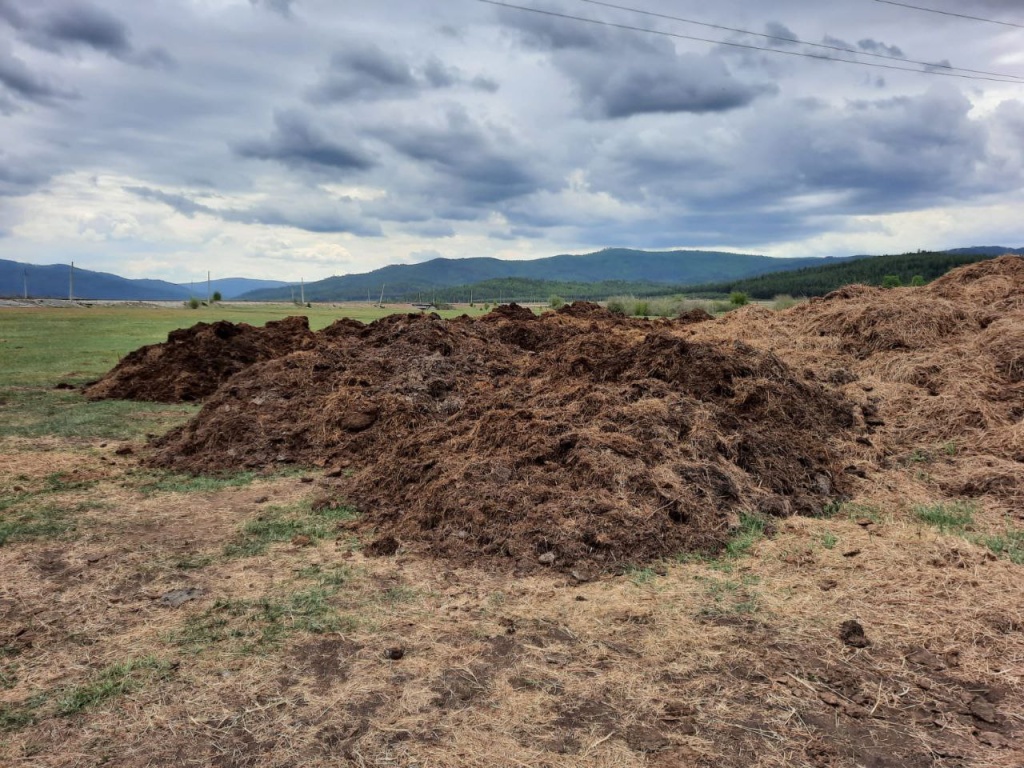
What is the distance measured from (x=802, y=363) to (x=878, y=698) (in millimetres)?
8407

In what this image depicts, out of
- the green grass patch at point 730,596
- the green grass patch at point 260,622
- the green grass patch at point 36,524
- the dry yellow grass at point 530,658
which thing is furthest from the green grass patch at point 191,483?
the green grass patch at point 730,596

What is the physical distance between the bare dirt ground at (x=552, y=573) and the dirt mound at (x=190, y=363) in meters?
4.75

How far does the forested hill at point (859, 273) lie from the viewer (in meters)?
90.3

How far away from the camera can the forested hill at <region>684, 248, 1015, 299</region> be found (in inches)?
3554

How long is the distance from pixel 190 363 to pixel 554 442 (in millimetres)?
11940

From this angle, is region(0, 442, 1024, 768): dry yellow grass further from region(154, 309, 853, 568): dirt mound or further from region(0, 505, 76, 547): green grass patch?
region(154, 309, 853, 568): dirt mound

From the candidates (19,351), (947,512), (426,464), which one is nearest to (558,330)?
(426,464)

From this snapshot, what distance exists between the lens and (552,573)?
5.13 metres

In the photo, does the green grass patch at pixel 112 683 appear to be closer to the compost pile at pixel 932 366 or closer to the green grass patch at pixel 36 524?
the green grass patch at pixel 36 524

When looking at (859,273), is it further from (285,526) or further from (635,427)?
(285,526)

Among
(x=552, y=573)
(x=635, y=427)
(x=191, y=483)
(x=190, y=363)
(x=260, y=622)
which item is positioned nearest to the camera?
(x=260, y=622)

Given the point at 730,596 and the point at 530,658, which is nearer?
the point at 530,658

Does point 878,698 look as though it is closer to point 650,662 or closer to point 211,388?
point 650,662

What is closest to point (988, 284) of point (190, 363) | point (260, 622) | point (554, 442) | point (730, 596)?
point (554, 442)
